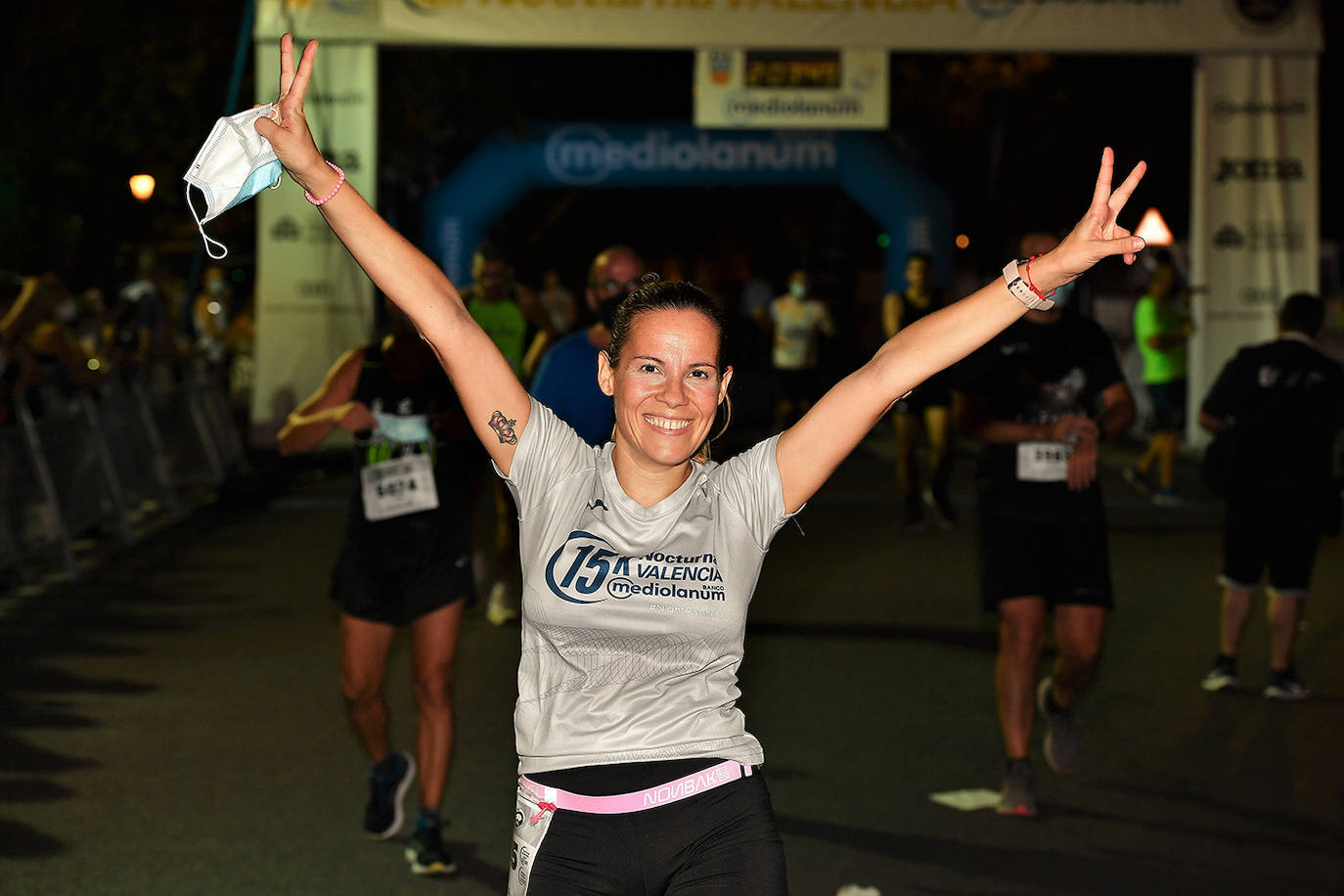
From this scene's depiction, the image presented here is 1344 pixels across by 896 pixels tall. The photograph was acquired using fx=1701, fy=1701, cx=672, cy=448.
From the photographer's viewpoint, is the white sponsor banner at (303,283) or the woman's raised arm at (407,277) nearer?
the woman's raised arm at (407,277)

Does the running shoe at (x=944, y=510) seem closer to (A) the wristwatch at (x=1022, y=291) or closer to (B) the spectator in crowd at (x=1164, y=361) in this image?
(B) the spectator in crowd at (x=1164, y=361)

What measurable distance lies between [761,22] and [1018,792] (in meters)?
12.1

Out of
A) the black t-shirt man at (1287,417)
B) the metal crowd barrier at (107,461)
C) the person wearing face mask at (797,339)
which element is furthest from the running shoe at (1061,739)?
the person wearing face mask at (797,339)

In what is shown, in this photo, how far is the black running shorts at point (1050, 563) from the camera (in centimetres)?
626

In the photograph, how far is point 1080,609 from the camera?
6.30 m

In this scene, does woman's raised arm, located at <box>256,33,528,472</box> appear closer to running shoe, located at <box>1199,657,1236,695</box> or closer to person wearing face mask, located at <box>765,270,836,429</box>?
running shoe, located at <box>1199,657,1236,695</box>

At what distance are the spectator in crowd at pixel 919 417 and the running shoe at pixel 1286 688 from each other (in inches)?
200

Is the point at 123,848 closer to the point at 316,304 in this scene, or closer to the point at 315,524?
the point at 315,524

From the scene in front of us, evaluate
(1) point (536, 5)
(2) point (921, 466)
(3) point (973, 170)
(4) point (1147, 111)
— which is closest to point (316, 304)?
(1) point (536, 5)

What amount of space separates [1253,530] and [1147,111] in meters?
24.1

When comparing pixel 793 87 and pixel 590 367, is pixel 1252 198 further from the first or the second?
pixel 590 367

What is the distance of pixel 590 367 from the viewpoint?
7406 mm

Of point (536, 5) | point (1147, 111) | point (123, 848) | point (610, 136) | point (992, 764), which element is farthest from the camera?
point (1147, 111)

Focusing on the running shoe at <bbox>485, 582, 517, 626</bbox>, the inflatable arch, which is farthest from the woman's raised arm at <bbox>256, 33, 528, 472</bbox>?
the inflatable arch
